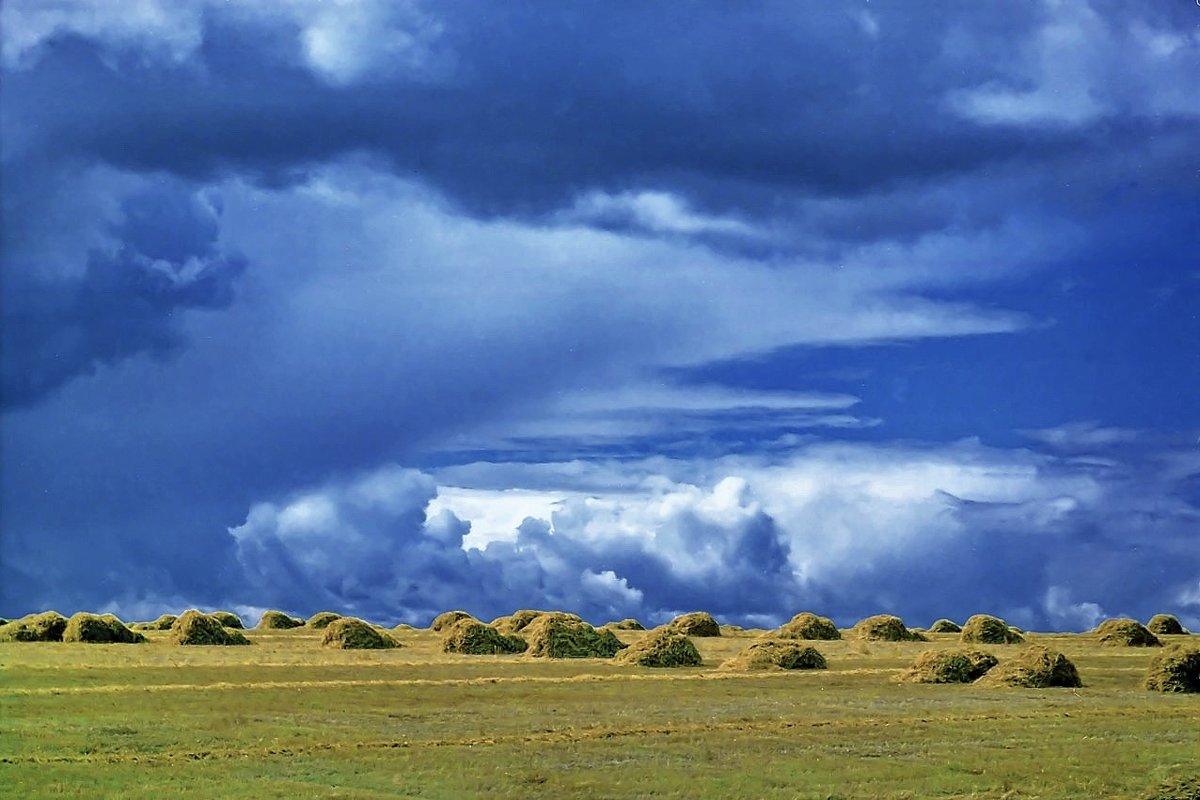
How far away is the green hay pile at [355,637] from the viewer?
54.8 metres

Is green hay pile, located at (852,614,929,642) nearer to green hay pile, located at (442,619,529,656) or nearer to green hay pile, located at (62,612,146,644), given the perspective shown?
green hay pile, located at (442,619,529,656)

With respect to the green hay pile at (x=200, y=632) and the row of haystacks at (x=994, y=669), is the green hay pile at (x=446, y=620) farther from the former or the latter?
the row of haystacks at (x=994, y=669)

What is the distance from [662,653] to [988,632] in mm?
26282

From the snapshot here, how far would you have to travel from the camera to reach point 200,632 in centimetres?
5550

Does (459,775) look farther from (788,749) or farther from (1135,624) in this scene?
(1135,624)

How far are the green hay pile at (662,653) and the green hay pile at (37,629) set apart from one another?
26.5 m

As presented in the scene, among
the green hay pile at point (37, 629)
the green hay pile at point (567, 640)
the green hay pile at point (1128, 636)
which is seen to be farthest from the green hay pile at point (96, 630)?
the green hay pile at point (1128, 636)

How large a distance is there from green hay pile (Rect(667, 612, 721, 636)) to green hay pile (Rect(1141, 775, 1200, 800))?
4142cm

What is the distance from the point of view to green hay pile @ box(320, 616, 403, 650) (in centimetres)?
5481

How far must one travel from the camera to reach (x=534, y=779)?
21188 mm

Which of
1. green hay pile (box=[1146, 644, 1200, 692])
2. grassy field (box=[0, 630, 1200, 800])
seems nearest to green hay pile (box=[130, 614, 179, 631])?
grassy field (box=[0, 630, 1200, 800])

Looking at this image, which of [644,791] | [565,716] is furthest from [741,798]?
[565,716]

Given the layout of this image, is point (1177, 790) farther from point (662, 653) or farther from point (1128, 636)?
point (1128, 636)

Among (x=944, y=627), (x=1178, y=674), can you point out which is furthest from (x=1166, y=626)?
(x=1178, y=674)
